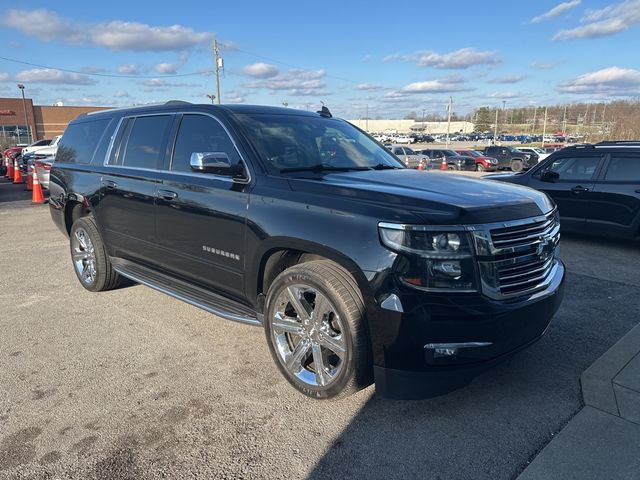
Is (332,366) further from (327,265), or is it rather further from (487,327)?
(487,327)

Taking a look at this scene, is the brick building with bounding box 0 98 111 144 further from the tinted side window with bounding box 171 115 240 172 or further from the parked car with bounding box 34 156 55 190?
the tinted side window with bounding box 171 115 240 172

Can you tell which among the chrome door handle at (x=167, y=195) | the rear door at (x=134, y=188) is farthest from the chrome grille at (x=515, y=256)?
the rear door at (x=134, y=188)

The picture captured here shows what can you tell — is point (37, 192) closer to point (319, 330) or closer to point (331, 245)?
point (319, 330)

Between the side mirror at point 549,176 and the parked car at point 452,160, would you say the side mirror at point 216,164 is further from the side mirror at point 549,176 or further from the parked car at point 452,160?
the parked car at point 452,160

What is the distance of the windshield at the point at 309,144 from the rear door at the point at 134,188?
3.34 feet

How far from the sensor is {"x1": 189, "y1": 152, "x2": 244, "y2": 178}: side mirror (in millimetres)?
3484

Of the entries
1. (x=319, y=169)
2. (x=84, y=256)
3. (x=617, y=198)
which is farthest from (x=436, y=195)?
(x=617, y=198)

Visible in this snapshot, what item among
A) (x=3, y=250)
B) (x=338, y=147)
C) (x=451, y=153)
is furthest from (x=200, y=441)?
(x=451, y=153)

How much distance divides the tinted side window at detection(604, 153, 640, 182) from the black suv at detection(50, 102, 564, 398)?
498 centimetres

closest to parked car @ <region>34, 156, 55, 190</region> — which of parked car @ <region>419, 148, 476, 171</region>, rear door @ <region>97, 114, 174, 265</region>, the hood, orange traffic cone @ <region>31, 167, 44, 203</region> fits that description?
orange traffic cone @ <region>31, 167, 44, 203</region>

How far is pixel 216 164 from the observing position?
3514 millimetres

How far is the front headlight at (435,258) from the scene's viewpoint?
2.66 m

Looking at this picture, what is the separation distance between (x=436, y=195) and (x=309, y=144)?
1.43 m

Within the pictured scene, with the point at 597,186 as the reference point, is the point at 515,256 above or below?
above
